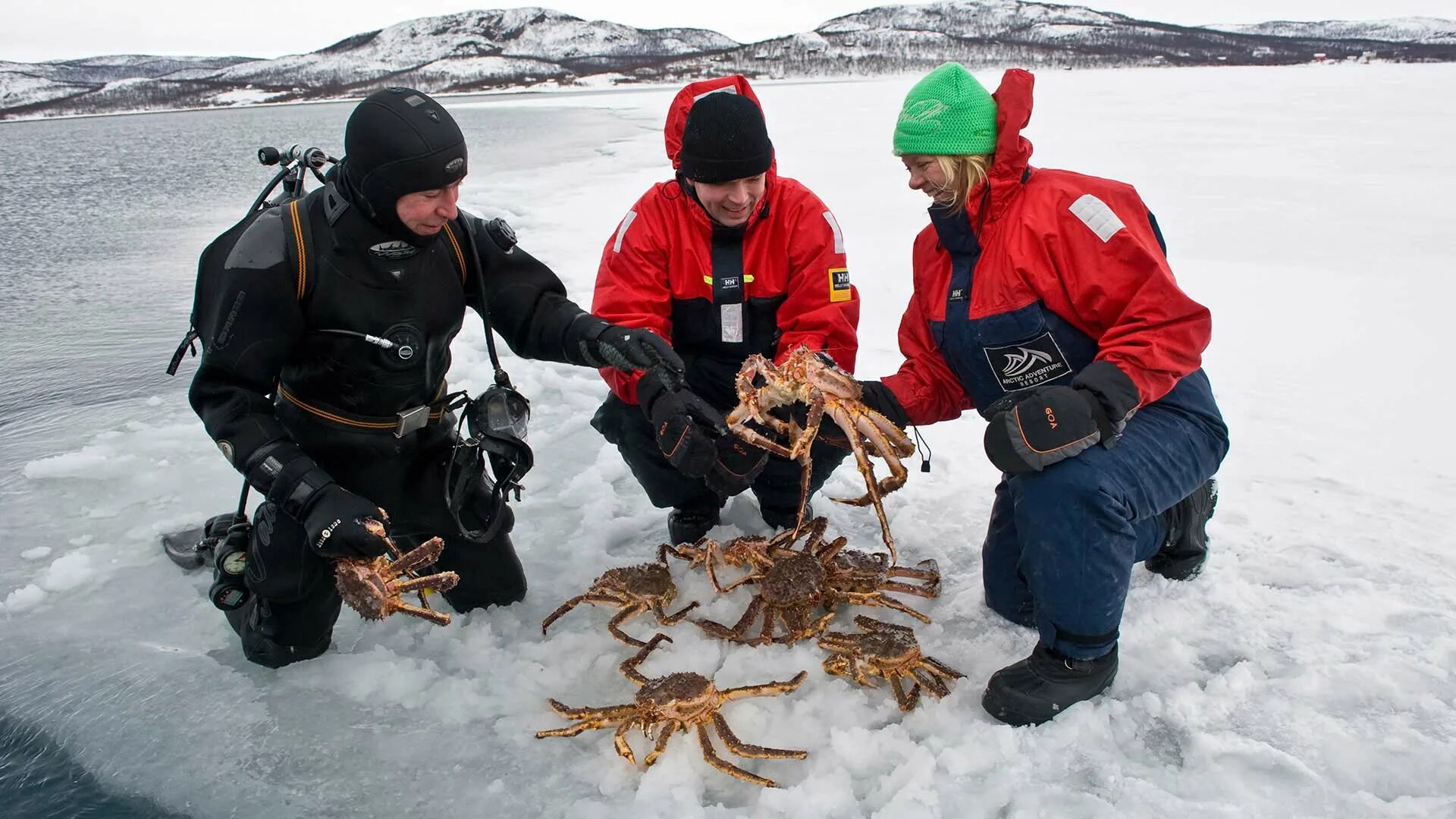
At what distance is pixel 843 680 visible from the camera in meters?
2.26

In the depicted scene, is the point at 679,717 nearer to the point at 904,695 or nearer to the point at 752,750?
the point at 752,750

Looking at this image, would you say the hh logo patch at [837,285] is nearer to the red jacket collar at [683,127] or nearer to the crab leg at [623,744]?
the red jacket collar at [683,127]

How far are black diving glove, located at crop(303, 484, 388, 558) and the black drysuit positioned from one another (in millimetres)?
97

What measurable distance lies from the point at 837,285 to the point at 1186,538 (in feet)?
4.30

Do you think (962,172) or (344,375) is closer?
(962,172)

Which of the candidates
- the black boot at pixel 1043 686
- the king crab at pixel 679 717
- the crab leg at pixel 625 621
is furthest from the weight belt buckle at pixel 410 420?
the black boot at pixel 1043 686

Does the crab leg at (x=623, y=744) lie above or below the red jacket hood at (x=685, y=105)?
below

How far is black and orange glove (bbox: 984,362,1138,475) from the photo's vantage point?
6.42 ft

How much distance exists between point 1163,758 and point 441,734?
1706 mm

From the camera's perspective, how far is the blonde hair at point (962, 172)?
7.48ft

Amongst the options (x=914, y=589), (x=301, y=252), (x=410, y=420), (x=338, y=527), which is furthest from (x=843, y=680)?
(x=301, y=252)

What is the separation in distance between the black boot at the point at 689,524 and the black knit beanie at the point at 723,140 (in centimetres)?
117

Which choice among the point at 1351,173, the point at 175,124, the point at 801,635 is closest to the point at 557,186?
the point at 1351,173

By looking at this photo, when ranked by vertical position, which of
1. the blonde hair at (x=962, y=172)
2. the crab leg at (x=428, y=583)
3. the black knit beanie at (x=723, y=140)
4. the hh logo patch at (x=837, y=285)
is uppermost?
the black knit beanie at (x=723, y=140)
